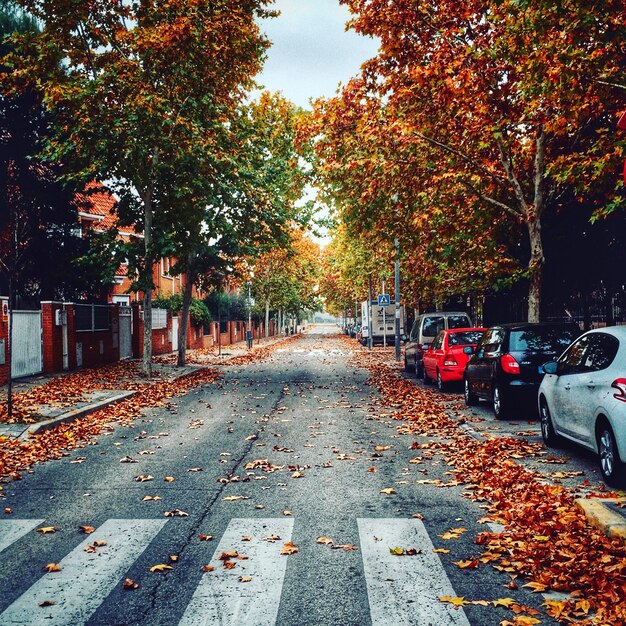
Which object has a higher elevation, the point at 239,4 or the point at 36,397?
the point at 239,4

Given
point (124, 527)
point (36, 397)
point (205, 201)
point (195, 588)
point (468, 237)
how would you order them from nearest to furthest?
point (195, 588)
point (124, 527)
point (36, 397)
point (468, 237)
point (205, 201)

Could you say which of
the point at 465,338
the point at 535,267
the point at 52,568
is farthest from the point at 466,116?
the point at 52,568

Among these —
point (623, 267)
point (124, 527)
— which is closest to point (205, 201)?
point (623, 267)

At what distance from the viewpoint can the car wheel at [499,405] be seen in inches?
465

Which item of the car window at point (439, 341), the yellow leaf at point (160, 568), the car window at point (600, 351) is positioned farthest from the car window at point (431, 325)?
the yellow leaf at point (160, 568)

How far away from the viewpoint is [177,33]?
17984 mm

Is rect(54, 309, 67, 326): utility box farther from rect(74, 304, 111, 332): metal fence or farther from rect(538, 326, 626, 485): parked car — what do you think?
rect(538, 326, 626, 485): parked car

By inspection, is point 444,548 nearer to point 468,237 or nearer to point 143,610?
point 143,610

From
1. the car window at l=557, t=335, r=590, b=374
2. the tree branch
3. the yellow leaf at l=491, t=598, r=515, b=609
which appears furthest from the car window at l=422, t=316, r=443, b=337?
the yellow leaf at l=491, t=598, r=515, b=609

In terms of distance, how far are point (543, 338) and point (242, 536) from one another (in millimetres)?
7905

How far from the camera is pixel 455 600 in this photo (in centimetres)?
414

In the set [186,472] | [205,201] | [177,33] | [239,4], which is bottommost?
[186,472]

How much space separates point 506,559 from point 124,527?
3.15 metres

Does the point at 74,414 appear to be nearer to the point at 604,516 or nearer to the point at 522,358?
the point at 522,358
